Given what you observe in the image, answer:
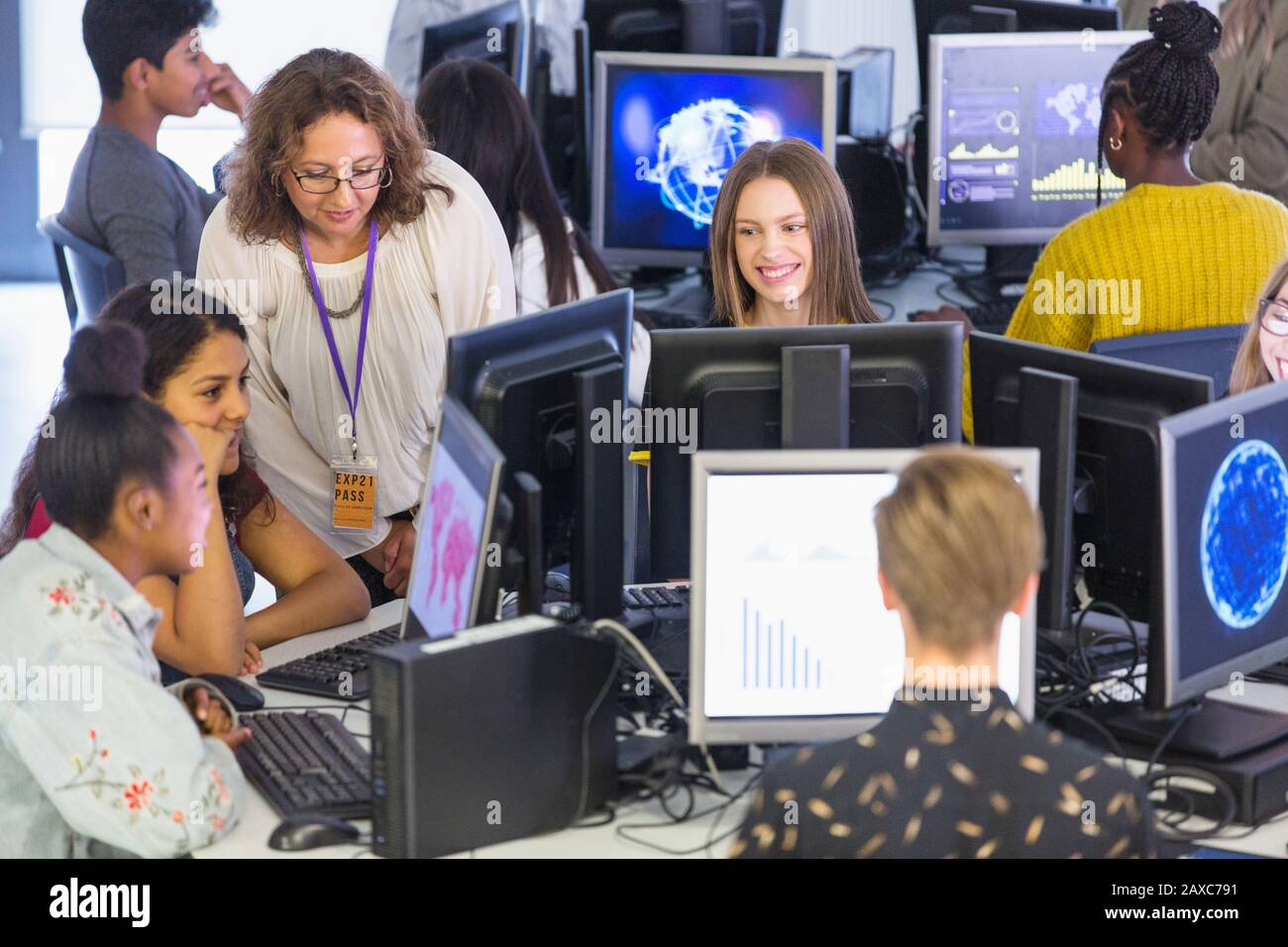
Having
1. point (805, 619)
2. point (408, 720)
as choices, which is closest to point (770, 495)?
point (805, 619)

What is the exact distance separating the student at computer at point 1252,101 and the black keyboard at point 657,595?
Answer: 2.10 m

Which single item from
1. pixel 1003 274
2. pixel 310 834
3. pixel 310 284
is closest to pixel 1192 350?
pixel 310 284

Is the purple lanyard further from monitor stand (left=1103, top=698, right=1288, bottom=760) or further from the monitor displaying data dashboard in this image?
the monitor displaying data dashboard

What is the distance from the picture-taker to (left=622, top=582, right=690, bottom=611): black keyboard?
2576 mm

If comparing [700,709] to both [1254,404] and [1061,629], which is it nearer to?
[1061,629]

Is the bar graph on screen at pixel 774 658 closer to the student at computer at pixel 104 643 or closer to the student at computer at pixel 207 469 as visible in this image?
the student at computer at pixel 104 643

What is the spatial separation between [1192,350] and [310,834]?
71.0 inches

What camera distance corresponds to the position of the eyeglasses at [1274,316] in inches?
105

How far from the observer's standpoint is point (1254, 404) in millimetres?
2051

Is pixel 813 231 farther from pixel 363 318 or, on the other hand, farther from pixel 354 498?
pixel 354 498

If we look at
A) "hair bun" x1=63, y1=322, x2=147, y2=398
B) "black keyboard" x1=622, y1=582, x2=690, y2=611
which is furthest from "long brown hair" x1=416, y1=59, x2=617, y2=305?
"hair bun" x1=63, y1=322, x2=147, y2=398

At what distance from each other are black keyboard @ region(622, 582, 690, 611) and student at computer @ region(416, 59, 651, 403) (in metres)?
0.98

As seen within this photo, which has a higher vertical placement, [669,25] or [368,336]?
[669,25]

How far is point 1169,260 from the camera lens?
3021 millimetres
